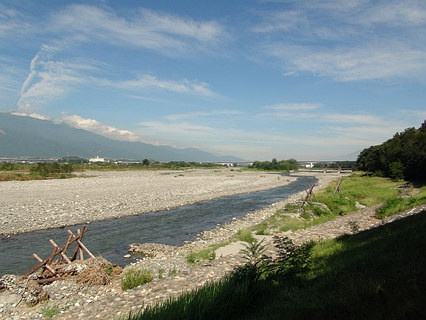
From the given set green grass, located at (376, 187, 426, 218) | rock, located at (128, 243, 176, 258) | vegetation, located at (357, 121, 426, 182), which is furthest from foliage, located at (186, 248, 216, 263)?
vegetation, located at (357, 121, 426, 182)

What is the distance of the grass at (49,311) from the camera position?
541 inches

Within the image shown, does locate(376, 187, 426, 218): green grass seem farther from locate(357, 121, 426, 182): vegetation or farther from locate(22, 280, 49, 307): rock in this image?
locate(357, 121, 426, 182): vegetation

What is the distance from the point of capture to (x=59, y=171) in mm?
127062

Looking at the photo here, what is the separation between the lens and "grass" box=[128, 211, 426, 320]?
7.88 m

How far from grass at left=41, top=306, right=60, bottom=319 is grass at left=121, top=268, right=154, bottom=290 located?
2.73 m

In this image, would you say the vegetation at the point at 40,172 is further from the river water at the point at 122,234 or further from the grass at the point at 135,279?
the grass at the point at 135,279

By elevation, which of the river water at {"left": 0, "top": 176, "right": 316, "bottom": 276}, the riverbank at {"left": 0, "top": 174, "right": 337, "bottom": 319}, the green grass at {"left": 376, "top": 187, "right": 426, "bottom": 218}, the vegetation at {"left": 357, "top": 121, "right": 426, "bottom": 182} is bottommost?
the river water at {"left": 0, "top": 176, "right": 316, "bottom": 276}

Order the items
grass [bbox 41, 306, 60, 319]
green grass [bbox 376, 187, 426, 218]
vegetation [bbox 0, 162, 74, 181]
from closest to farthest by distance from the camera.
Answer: grass [bbox 41, 306, 60, 319]
green grass [bbox 376, 187, 426, 218]
vegetation [bbox 0, 162, 74, 181]

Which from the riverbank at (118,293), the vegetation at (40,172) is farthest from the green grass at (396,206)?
the vegetation at (40,172)

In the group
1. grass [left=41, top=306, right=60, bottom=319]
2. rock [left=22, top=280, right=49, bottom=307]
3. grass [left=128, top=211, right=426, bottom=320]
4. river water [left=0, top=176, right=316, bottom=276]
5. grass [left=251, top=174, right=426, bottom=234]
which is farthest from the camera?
grass [left=251, top=174, right=426, bottom=234]

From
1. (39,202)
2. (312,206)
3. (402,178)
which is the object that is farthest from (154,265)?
(402,178)

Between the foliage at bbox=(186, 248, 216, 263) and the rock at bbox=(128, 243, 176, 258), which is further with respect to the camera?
the rock at bbox=(128, 243, 176, 258)

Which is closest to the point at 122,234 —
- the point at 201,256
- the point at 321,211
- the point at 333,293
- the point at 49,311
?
the point at 201,256

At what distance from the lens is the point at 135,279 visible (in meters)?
16.7
